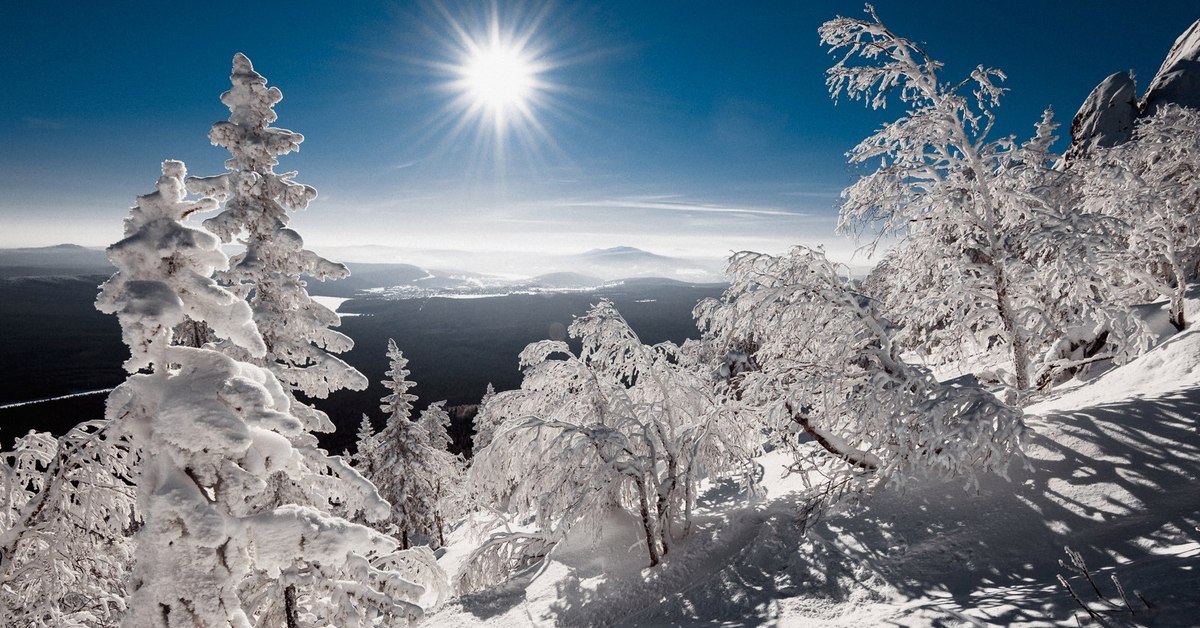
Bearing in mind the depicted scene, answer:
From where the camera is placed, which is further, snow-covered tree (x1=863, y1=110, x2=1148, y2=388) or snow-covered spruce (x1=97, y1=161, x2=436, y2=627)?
snow-covered tree (x1=863, y1=110, x2=1148, y2=388)

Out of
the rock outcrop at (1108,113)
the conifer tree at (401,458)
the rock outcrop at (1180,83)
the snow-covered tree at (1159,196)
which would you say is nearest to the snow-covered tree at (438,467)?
the conifer tree at (401,458)

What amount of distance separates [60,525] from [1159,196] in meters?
25.7

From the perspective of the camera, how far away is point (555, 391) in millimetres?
14383

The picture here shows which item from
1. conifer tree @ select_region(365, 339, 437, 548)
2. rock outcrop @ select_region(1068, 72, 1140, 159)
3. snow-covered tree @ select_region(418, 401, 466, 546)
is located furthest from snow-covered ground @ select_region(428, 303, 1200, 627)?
rock outcrop @ select_region(1068, 72, 1140, 159)

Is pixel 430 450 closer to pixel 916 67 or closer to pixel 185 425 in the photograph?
pixel 185 425

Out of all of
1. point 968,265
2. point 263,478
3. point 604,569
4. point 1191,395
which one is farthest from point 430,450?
point 1191,395

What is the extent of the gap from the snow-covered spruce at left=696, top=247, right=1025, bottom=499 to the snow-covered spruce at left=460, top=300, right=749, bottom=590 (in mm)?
1713

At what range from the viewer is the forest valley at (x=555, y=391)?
5039mm

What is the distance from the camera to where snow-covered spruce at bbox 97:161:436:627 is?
4.80 meters

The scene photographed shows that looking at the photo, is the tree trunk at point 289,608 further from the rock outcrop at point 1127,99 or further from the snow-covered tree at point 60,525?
the rock outcrop at point 1127,99

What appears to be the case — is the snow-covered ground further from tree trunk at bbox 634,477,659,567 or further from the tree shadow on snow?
tree trunk at bbox 634,477,659,567

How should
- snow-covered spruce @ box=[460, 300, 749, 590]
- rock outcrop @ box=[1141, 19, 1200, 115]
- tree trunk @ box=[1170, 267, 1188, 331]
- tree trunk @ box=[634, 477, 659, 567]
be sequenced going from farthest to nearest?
1. rock outcrop @ box=[1141, 19, 1200, 115]
2. tree trunk @ box=[1170, 267, 1188, 331]
3. tree trunk @ box=[634, 477, 659, 567]
4. snow-covered spruce @ box=[460, 300, 749, 590]

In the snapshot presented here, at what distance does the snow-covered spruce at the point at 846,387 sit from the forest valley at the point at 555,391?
6 cm

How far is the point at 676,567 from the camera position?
11.7 meters
